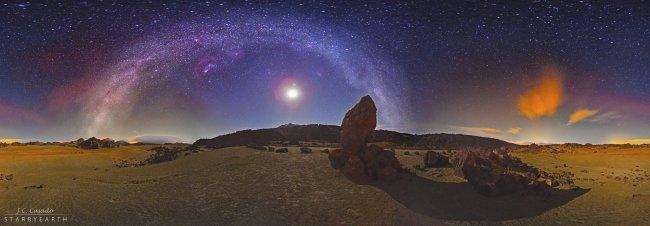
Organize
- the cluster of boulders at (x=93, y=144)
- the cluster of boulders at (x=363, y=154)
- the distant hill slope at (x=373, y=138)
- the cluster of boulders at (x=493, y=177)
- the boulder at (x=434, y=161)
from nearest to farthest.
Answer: the cluster of boulders at (x=493, y=177) < the cluster of boulders at (x=363, y=154) < the boulder at (x=434, y=161) < the cluster of boulders at (x=93, y=144) < the distant hill slope at (x=373, y=138)

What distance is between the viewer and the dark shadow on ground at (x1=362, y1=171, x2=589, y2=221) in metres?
18.1

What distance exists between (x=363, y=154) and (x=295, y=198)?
5080mm

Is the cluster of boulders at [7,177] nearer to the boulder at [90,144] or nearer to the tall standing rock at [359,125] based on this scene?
the tall standing rock at [359,125]

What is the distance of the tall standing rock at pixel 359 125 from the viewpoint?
2275 cm

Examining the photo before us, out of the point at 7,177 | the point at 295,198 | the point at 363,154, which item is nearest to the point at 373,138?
the point at 363,154

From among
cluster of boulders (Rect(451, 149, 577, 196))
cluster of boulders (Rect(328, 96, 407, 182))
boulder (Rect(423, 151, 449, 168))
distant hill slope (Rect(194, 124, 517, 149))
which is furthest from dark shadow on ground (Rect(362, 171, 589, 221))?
distant hill slope (Rect(194, 124, 517, 149))

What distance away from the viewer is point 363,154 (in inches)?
889

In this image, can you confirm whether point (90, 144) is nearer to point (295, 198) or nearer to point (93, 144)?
point (93, 144)

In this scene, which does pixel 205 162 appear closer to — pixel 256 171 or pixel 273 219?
pixel 256 171

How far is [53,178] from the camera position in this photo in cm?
2414

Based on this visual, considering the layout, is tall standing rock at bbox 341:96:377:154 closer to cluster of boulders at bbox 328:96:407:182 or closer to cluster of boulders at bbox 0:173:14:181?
cluster of boulders at bbox 328:96:407:182

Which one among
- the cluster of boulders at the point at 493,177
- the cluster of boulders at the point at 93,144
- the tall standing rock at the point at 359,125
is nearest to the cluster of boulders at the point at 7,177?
the tall standing rock at the point at 359,125

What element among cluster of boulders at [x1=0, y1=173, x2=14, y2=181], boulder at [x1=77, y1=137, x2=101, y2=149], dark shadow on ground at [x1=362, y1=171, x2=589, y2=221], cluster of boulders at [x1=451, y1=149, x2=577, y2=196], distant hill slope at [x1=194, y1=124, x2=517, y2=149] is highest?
distant hill slope at [x1=194, y1=124, x2=517, y2=149]

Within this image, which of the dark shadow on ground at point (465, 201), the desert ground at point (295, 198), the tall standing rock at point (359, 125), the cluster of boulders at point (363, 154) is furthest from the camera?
the tall standing rock at point (359, 125)
